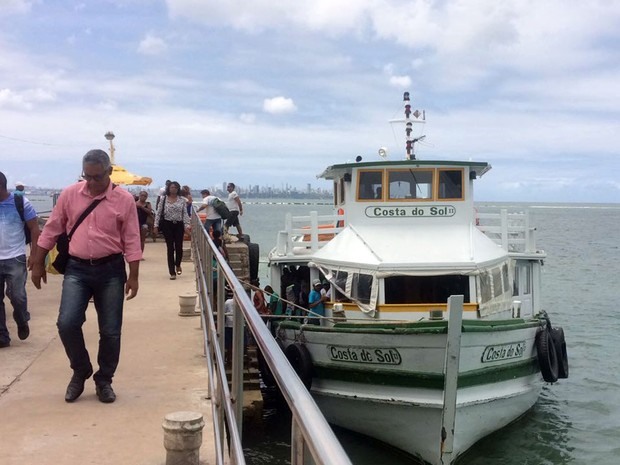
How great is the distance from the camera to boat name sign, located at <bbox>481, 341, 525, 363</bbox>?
971 centimetres

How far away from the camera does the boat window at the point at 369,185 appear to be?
12.6 m

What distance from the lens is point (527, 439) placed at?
12289 mm

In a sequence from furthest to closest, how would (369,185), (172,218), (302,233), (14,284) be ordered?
(369,185)
(302,233)
(172,218)
(14,284)

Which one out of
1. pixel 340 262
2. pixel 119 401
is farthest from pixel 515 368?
pixel 119 401

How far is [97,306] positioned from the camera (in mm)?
4977

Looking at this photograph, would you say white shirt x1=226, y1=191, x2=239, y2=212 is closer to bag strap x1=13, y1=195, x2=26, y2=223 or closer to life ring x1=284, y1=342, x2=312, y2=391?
life ring x1=284, y1=342, x2=312, y2=391

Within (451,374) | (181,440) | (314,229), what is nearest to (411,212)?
(314,229)

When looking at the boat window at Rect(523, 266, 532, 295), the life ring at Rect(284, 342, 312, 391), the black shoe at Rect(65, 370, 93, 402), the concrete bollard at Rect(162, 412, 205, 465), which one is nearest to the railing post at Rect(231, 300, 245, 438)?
the concrete bollard at Rect(162, 412, 205, 465)

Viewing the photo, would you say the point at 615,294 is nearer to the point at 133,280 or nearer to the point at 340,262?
the point at 340,262

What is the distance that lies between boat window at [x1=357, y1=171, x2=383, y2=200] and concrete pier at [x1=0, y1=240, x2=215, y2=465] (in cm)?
504

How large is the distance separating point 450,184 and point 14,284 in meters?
8.36

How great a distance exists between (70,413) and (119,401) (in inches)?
16.1

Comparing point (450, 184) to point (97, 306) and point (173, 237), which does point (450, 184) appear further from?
point (97, 306)

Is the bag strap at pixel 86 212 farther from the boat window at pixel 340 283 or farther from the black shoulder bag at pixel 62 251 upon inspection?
the boat window at pixel 340 283
